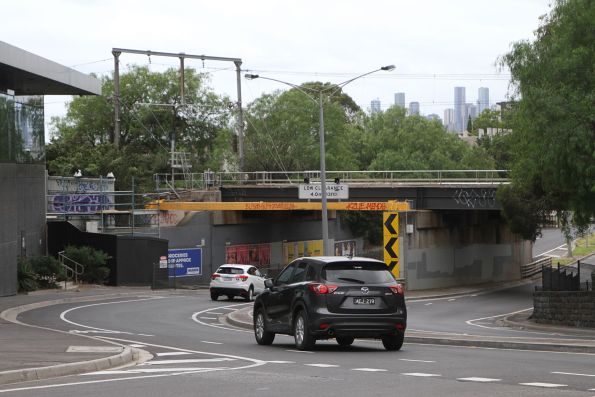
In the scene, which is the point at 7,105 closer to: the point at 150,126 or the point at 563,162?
the point at 563,162

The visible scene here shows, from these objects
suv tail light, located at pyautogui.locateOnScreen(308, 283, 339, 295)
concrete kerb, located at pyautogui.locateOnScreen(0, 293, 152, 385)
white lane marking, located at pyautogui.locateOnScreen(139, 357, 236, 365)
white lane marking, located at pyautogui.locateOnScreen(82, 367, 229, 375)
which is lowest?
white lane marking, located at pyautogui.locateOnScreen(139, 357, 236, 365)

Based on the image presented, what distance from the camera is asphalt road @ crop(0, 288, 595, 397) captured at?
13.0m

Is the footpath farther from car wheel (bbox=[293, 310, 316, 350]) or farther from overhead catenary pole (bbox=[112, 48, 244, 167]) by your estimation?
overhead catenary pole (bbox=[112, 48, 244, 167])

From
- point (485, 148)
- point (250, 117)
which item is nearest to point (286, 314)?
point (250, 117)

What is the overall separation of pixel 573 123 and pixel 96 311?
16952 millimetres

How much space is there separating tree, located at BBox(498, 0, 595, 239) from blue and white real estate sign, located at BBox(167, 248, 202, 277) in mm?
29514

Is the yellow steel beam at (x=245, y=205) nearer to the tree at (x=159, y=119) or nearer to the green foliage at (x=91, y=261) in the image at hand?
the green foliage at (x=91, y=261)

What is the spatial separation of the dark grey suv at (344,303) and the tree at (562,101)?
11693mm

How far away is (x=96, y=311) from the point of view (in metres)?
35.7

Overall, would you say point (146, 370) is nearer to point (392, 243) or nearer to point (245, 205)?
point (392, 243)

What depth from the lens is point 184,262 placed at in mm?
60156

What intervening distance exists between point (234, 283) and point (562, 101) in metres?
19.0

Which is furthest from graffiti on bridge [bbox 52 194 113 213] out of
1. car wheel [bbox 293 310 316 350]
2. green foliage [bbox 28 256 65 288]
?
car wheel [bbox 293 310 316 350]

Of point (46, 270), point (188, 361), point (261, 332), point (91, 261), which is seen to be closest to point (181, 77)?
point (91, 261)
